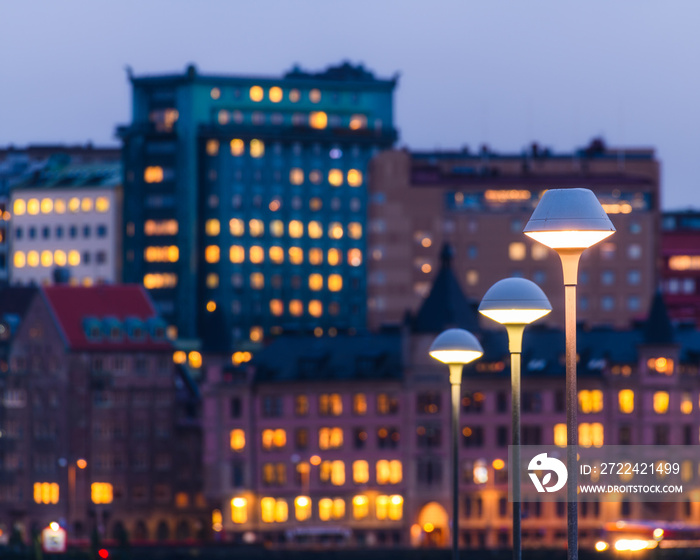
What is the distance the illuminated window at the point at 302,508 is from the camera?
150000mm

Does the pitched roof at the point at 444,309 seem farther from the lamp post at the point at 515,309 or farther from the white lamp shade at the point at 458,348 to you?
the lamp post at the point at 515,309

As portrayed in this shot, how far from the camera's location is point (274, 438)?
15188cm

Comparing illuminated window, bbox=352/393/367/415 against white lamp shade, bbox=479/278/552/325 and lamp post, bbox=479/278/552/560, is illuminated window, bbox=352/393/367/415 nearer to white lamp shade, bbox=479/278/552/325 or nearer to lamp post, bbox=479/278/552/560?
lamp post, bbox=479/278/552/560

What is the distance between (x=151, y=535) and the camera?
6240 inches

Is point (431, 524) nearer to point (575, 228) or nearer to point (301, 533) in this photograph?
point (301, 533)

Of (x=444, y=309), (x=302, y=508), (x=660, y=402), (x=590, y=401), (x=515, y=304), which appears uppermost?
(x=444, y=309)

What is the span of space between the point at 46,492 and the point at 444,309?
3443 cm

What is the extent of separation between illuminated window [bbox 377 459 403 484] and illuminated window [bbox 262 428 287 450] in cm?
743

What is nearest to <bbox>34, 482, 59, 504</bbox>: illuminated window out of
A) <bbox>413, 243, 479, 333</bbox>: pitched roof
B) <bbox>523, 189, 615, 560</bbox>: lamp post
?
<bbox>413, 243, 479, 333</bbox>: pitched roof

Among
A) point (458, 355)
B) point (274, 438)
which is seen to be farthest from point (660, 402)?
point (458, 355)

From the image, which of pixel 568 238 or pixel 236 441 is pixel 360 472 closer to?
pixel 236 441

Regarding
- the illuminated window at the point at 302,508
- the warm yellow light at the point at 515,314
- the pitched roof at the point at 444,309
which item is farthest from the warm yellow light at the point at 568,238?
the illuminated window at the point at 302,508

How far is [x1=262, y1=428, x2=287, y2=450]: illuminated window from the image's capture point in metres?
152

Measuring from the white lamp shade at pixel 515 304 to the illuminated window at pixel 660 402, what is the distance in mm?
115688
